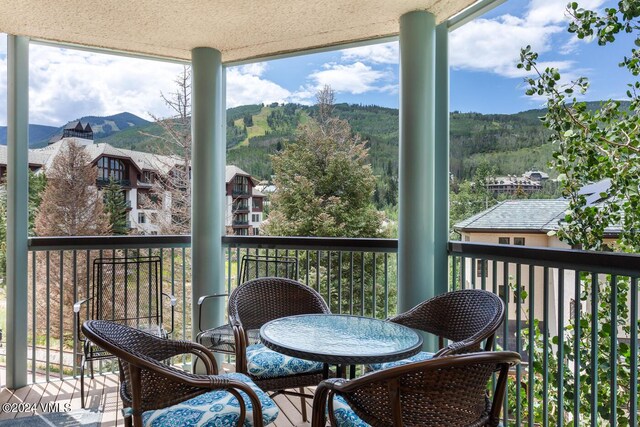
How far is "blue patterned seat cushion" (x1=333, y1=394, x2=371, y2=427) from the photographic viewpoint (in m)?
1.57

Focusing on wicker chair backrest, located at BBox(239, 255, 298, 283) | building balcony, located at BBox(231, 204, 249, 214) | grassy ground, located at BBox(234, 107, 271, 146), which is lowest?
wicker chair backrest, located at BBox(239, 255, 298, 283)

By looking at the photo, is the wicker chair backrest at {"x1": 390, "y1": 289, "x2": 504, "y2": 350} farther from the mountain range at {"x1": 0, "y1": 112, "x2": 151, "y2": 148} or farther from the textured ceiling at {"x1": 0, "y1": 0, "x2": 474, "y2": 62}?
the mountain range at {"x1": 0, "y1": 112, "x2": 151, "y2": 148}

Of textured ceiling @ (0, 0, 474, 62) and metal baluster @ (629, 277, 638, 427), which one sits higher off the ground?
textured ceiling @ (0, 0, 474, 62)

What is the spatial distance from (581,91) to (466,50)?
0.89m

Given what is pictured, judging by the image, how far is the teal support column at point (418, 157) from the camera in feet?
9.61

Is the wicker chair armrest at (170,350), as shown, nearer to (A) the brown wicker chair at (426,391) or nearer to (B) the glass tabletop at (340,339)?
(B) the glass tabletop at (340,339)

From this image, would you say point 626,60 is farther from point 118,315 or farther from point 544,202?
point 118,315

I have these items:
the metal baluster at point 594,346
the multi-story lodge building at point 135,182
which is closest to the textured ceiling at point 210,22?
the multi-story lodge building at point 135,182

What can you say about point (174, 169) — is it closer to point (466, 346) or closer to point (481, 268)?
point (481, 268)

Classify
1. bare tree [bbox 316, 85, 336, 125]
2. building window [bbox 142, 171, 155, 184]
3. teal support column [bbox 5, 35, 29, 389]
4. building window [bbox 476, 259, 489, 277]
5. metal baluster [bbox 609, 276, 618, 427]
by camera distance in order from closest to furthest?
metal baluster [bbox 609, 276, 618, 427] < building window [bbox 476, 259, 489, 277] < teal support column [bbox 5, 35, 29, 389] < bare tree [bbox 316, 85, 336, 125] < building window [bbox 142, 171, 155, 184]

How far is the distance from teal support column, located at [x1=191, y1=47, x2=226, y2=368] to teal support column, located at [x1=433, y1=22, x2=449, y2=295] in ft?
6.20

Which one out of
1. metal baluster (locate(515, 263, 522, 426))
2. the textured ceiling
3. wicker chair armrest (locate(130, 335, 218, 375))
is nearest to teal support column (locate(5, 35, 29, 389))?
the textured ceiling

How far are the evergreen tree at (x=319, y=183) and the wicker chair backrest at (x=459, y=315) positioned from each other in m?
1.66

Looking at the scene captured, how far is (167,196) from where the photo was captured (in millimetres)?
4883
